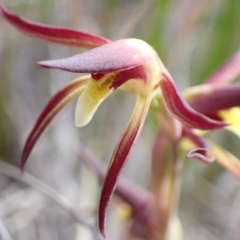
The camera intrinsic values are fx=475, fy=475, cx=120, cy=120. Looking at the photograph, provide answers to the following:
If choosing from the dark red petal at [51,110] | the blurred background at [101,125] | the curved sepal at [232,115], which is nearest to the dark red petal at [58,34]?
the dark red petal at [51,110]

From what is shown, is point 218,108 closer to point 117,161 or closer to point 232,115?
point 232,115

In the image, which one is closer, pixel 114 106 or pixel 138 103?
pixel 138 103

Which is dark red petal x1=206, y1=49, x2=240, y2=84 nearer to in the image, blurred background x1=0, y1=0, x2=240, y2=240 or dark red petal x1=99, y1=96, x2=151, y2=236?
dark red petal x1=99, y1=96, x2=151, y2=236

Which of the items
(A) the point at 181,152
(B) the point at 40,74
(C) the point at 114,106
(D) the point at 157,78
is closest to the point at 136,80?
(D) the point at 157,78

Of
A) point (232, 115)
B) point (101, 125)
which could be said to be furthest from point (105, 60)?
point (101, 125)

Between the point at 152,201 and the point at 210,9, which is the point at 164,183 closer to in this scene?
the point at 152,201
